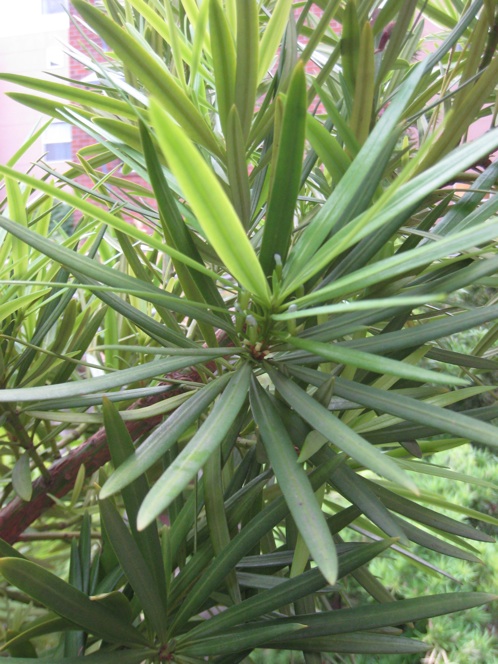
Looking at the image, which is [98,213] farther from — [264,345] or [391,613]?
[391,613]

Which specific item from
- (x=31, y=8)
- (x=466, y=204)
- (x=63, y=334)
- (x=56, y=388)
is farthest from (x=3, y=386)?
(x=31, y=8)

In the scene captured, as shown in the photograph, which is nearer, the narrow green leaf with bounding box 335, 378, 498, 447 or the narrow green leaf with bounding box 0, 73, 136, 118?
the narrow green leaf with bounding box 335, 378, 498, 447

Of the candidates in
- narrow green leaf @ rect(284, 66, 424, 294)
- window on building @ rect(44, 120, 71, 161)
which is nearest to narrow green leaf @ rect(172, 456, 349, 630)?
narrow green leaf @ rect(284, 66, 424, 294)

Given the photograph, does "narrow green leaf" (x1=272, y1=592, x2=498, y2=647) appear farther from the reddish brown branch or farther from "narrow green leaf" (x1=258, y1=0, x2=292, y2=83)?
"narrow green leaf" (x1=258, y1=0, x2=292, y2=83)

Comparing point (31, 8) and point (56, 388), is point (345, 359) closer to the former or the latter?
point (56, 388)

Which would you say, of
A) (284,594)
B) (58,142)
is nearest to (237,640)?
(284,594)

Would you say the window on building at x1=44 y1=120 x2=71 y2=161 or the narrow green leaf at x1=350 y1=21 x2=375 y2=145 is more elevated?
the window on building at x1=44 y1=120 x2=71 y2=161

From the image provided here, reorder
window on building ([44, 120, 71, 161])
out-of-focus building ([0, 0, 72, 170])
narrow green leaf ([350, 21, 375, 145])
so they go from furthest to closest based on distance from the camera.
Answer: out-of-focus building ([0, 0, 72, 170]), window on building ([44, 120, 71, 161]), narrow green leaf ([350, 21, 375, 145])
